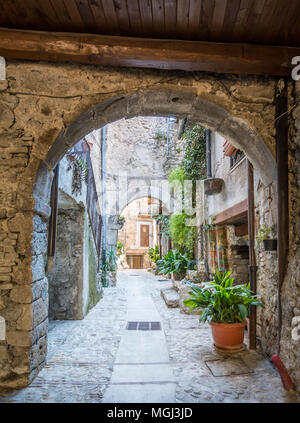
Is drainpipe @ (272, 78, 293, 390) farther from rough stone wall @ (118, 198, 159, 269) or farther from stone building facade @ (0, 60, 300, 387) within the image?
rough stone wall @ (118, 198, 159, 269)

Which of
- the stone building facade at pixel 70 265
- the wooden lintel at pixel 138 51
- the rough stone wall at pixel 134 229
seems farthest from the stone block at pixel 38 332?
the rough stone wall at pixel 134 229

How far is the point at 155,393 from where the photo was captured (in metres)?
2.17

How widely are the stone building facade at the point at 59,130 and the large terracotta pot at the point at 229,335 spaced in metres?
0.62

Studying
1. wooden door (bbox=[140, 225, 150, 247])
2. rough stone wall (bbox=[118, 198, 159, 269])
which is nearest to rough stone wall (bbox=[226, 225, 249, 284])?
rough stone wall (bbox=[118, 198, 159, 269])

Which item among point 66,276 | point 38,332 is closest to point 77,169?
point 66,276

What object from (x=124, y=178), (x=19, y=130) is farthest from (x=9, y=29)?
(x=124, y=178)

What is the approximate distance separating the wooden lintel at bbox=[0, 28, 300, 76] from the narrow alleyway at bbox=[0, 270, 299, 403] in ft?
8.94

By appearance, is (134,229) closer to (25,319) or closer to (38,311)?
(38,311)

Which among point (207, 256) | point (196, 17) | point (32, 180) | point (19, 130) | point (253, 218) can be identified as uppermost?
point (196, 17)

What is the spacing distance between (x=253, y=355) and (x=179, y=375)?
93 cm

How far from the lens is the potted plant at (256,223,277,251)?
265 cm

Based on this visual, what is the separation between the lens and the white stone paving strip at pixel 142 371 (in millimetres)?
2129

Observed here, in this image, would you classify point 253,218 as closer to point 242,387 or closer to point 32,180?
point 242,387
